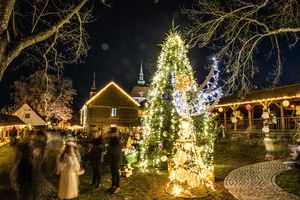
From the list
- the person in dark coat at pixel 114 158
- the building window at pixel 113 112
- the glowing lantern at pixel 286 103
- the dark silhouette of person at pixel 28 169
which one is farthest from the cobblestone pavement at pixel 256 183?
the building window at pixel 113 112

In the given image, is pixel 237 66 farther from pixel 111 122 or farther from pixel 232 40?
pixel 111 122

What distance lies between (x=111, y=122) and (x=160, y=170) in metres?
35.7

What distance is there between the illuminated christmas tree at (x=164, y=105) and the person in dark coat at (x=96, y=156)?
3.23 m

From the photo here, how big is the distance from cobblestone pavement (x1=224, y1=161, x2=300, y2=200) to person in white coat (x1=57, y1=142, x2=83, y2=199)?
14.4 ft

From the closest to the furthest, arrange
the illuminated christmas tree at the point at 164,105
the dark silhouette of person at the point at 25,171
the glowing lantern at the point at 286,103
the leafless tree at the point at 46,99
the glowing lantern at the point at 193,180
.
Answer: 1. the dark silhouette of person at the point at 25,171
2. the glowing lantern at the point at 193,180
3. the illuminated christmas tree at the point at 164,105
4. the glowing lantern at the point at 286,103
5. the leafless tree at the point at 46,99

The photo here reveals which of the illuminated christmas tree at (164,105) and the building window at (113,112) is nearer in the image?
the illuminated christmas tree at (164,105)

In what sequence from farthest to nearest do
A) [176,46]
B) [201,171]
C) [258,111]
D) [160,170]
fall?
[258,111] < [176,46] < [160,170] < [201,171]

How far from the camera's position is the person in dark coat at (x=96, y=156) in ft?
33.2

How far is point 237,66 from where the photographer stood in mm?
10047

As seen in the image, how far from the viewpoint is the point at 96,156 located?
34.3ft

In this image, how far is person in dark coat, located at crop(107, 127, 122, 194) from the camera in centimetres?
949

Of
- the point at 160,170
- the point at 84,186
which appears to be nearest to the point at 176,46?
the point at 160,170

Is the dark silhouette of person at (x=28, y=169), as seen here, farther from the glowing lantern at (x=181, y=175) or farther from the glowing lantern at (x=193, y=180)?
the glowing lantern at (x=193, y=180)

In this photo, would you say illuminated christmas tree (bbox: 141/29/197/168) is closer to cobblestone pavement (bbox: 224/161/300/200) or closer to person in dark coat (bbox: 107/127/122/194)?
cobblestone pavement (bbox: 224/161/300/200)
